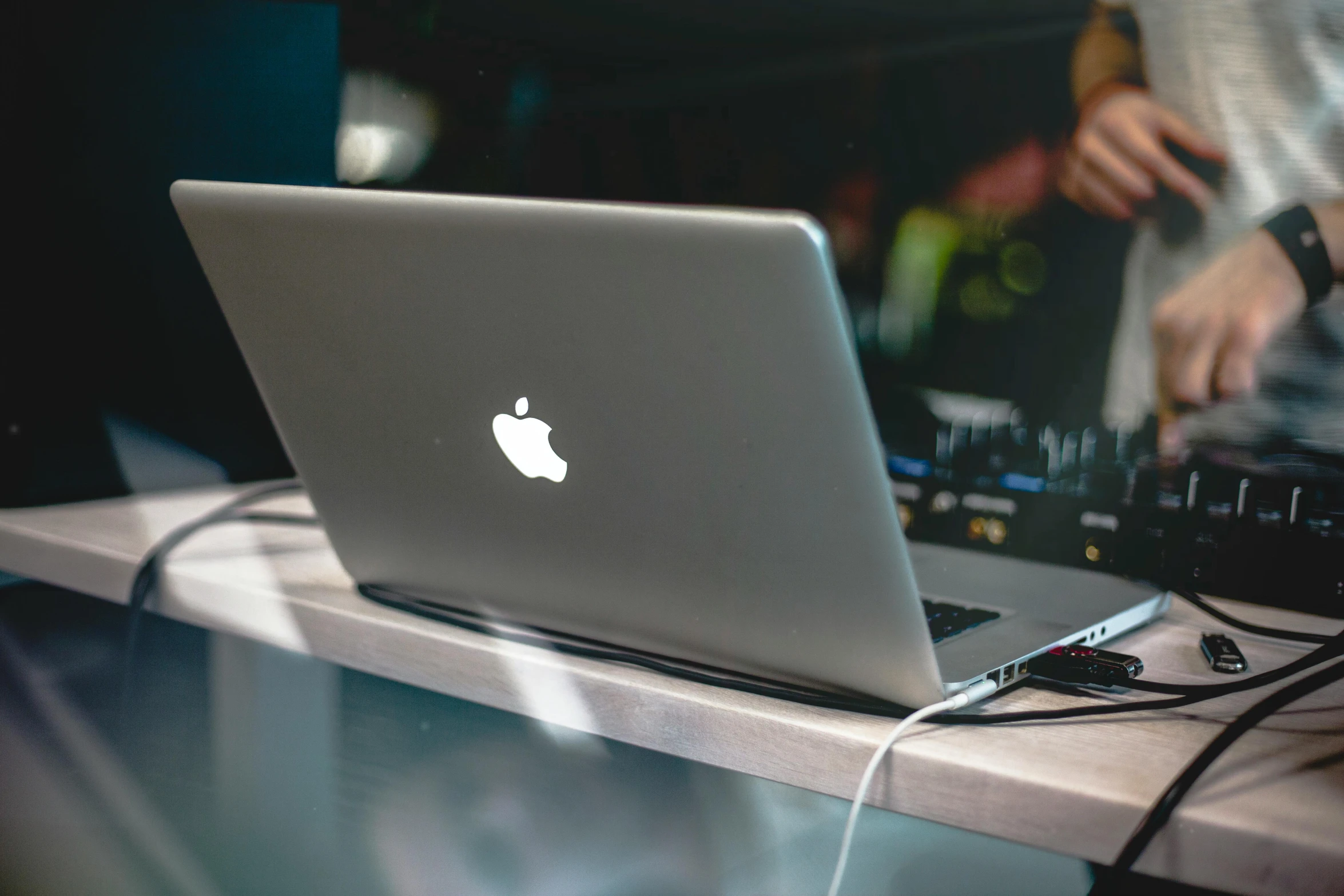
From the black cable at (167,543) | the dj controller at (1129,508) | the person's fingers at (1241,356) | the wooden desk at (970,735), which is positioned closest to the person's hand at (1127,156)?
the person's fingers at (1241,356)

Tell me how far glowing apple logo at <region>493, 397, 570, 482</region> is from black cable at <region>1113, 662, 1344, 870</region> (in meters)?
0.31

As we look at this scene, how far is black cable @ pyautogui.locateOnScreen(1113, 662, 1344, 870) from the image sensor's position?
16.7 inches

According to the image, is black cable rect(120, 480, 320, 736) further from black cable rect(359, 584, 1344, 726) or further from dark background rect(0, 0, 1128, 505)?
black cable rect(359, 584, 1344, 726)

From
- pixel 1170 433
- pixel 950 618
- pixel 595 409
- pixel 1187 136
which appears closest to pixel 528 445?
pixel 595 409

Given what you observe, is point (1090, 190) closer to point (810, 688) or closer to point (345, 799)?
point (810, 688)

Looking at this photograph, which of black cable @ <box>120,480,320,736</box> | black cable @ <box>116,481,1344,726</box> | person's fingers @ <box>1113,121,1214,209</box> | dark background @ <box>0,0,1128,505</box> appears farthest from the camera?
person's fingers @ <box>1113,121,1214,209</box>

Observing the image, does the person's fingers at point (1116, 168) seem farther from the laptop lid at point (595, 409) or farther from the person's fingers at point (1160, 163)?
the laptop lid at point (595, 409)

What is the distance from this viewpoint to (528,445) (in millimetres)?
550

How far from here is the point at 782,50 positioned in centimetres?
117

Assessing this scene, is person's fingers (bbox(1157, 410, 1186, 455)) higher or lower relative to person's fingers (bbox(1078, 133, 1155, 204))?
lower

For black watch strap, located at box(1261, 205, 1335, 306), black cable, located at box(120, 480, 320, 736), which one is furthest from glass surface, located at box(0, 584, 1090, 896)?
black watch strap, located at box(1261, 205, 1335, 306)

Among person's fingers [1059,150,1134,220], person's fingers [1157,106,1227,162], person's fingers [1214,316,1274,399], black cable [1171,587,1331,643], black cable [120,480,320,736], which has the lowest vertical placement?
black cable [120,480,320,736]

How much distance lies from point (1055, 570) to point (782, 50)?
26.7 inches

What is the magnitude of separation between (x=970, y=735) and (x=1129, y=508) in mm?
357
